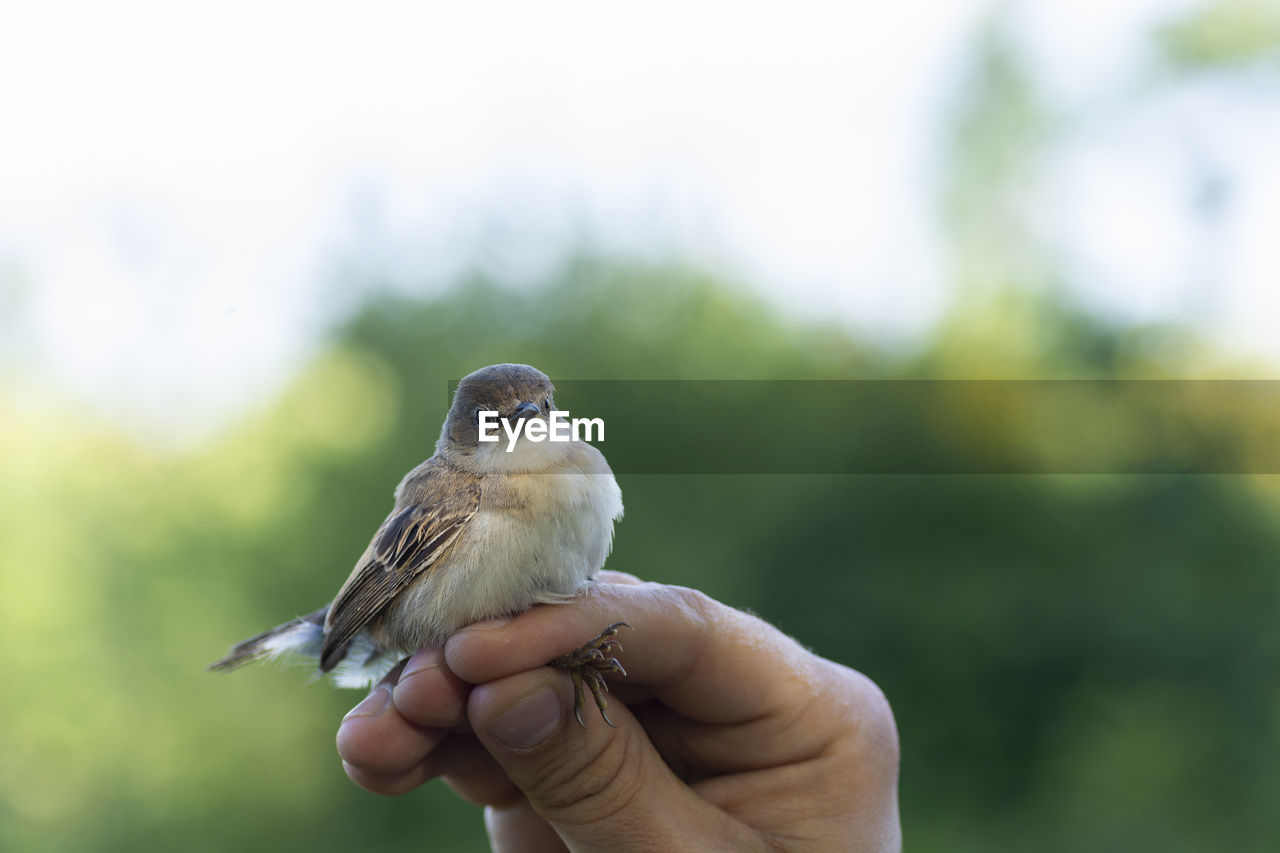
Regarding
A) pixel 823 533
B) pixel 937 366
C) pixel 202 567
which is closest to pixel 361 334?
pixel 202 567

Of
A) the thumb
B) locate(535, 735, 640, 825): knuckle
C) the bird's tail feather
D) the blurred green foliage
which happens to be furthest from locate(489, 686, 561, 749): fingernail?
the blurred green foliage

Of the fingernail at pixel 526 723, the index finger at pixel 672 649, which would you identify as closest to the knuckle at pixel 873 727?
the index finger at pixel 672 649

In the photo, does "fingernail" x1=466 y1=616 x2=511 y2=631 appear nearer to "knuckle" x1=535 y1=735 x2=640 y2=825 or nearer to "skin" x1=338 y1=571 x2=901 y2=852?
"skin" x1=338 y1=571 x2=901 y2=852

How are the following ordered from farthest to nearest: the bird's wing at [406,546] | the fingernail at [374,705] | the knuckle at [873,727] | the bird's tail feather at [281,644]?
the bird's tail feather at [281,644], the knuckle at [873,727], the fingernail at [374,705], the bird's wing at [406,546]

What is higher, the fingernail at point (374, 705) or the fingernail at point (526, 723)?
the fingernail at point (526, 723)

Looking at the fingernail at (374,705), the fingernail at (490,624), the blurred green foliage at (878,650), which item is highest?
the fingernail at (490,624)

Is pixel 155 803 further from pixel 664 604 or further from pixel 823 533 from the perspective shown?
pixel 664 604

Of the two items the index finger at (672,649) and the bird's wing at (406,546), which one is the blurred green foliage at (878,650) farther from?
the bird's wing at (406,546)
